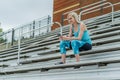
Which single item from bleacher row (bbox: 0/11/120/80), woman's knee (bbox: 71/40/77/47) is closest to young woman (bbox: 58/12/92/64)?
woman's knee (bbox: 71/40/77/47)

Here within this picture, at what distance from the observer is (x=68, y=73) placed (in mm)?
5605

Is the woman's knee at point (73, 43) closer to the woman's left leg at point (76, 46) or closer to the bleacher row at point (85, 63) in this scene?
the woman's left leg at point (76, 46)

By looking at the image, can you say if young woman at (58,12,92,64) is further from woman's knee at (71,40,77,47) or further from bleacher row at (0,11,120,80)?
bleacher row at (0,11,120,80)

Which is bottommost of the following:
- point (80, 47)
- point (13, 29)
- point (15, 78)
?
point (15, 78)

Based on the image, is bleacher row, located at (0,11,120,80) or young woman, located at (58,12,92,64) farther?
young woman, located at (58,12,92,64)

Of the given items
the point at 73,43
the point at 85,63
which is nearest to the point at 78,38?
the point at 73,43

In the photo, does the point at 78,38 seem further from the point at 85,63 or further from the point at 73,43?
the point at 85,63

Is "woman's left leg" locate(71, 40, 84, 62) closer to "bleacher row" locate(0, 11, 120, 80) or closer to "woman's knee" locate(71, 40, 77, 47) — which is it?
"woman's knee" locate(71, 40, 77, 47)

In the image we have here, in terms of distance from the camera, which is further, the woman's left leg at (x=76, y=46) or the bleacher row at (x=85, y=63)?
the woman's left leg at (x=76, y=46)

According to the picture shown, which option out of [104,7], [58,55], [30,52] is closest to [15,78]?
[58,55]

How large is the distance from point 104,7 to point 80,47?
12.9ft

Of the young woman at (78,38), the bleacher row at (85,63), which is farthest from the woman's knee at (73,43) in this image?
the bleacher row at (85,63)

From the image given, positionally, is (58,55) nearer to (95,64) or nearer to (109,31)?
(109,31)

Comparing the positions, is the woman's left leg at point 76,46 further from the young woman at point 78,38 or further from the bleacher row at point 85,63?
the bleacher row at point 85,63
